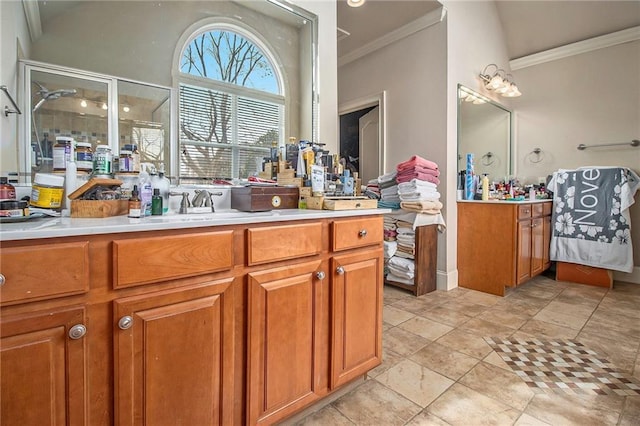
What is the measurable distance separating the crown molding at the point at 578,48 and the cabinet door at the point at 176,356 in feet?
14.5

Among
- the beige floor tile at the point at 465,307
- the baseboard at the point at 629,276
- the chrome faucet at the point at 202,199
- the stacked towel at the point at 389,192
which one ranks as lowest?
the beige floor tile at the point at 465,307

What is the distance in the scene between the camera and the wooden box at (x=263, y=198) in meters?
1.40

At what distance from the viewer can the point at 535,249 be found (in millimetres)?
3092

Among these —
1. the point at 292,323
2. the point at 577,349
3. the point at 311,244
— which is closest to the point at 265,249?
the point at 311,244

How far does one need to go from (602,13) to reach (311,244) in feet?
13.4

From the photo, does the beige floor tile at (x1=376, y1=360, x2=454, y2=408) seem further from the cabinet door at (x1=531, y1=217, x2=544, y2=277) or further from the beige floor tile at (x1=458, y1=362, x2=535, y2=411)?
the cabinet door at (x1=531, y1=217, x2=544, y2=277)

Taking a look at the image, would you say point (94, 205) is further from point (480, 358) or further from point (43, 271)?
point (480, 358)

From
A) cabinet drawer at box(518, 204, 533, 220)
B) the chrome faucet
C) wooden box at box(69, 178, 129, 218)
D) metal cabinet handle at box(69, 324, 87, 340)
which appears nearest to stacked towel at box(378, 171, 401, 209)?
cabinet drawer at box(518, 204, 533, 220)

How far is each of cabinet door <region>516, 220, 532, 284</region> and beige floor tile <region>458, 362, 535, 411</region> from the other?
1.44 m

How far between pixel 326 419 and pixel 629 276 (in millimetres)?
3680

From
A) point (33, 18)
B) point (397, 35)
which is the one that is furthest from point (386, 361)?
point (397, 35)

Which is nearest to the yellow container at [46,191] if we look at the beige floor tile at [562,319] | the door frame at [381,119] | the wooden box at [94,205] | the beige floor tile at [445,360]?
the wooden box at [94,205]

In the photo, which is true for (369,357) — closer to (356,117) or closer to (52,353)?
(52,353)

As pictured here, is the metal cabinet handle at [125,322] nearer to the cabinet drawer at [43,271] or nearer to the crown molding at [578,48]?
the cabinet drawer at [43,271]
